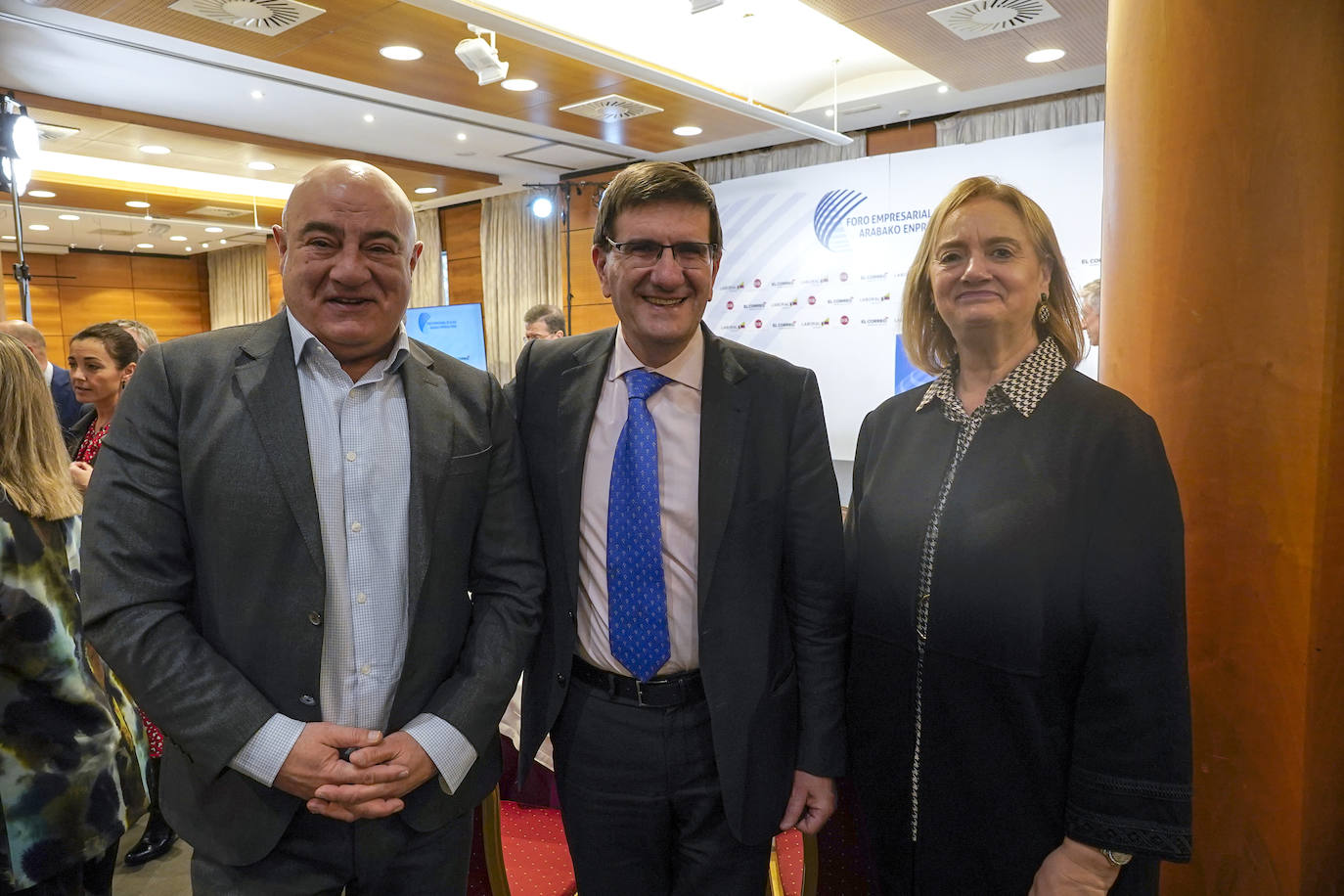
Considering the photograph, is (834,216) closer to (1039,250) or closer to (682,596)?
(1039,250)

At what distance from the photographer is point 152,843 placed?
338cm

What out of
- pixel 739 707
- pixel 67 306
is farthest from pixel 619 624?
pixel 67 306

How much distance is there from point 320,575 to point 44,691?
3.23 feet

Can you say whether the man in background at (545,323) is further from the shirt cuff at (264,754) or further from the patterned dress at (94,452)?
the shirt cuff at (264,754)

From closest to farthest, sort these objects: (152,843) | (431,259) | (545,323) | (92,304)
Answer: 1. (152,843)
2. (545,323)
3. (431,259)
4. (92,304)

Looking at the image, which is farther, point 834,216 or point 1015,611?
point 834,216

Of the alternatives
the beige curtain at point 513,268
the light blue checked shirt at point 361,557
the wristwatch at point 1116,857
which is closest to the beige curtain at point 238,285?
the beige curtain at point 513,268

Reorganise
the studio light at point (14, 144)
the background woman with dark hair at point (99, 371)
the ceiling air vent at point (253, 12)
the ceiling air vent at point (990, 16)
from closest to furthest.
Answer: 1. the background woman with dark hair at point (99, 371)
2. the ceiling air vent at point (253, 12)
3. the ceiling air vent at point (990, 16)
4. the studio light at point (14, 144)

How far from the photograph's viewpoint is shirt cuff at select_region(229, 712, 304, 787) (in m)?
1.37

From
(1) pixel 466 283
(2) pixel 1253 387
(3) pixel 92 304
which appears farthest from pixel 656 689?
(3) pixel 92 304

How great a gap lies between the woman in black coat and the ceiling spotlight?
3664mm

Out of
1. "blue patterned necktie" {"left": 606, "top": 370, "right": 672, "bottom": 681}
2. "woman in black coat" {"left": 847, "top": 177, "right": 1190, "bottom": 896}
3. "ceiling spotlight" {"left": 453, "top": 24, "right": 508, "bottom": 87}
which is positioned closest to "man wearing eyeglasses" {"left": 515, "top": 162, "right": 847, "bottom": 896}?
"blue patterned necktie" {"left": 606, "top": 370, "right": 672, "bottom": 681}

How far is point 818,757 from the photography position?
1.65m

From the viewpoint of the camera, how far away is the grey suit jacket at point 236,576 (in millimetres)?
1373
